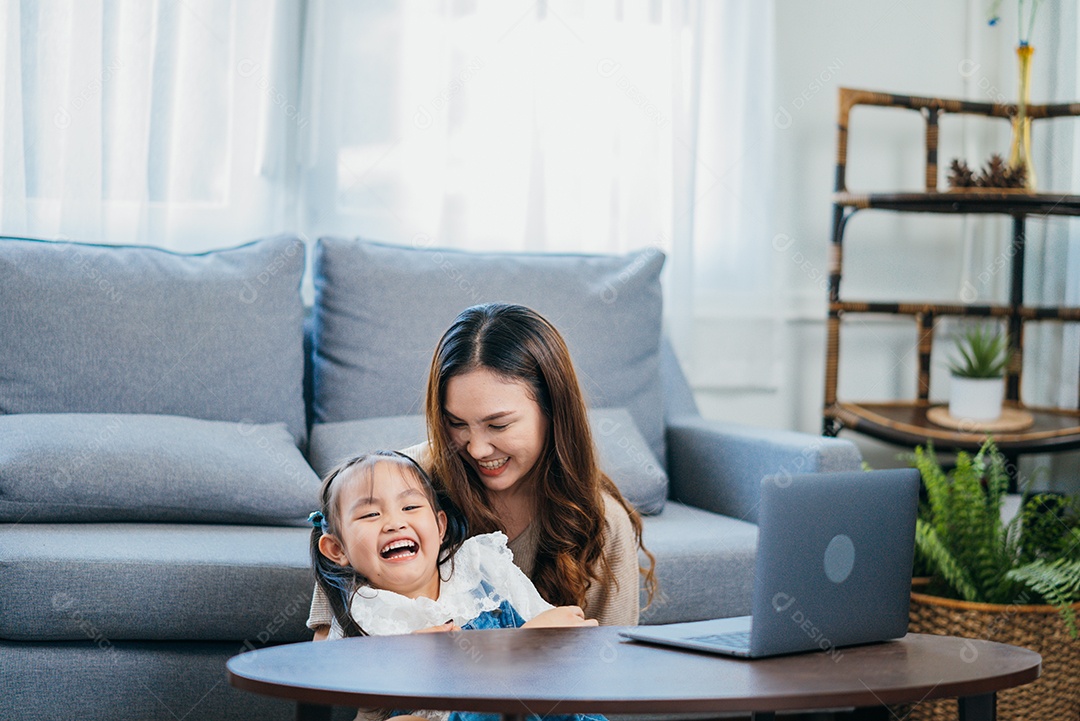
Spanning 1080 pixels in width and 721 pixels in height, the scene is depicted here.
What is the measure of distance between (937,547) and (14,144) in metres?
2.06

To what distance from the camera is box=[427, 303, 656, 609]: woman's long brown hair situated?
152 centimetres

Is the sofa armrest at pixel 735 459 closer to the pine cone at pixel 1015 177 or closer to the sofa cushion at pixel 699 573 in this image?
the sofa cushion at pixel 699 573

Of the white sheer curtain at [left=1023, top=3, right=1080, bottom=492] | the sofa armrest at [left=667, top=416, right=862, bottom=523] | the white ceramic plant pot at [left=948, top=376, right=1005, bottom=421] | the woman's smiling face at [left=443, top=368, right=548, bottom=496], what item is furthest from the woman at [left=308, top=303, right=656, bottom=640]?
the white sheer curtain at [left=1023, top=3, right=1080, bottom=492]

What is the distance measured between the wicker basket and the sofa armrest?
0.33m

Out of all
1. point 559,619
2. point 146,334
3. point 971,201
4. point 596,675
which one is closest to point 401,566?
point 559,619

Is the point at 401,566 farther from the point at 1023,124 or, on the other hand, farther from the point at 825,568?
the point at 1023,124

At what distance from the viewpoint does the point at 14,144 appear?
239 cm

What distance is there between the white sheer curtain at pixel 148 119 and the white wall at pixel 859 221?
4.08 feet

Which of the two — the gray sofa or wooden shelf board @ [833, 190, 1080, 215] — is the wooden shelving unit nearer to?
wooden shelf board @ [833, 190, 1080, 215]

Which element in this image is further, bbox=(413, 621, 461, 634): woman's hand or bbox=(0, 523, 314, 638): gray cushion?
bbox=(0, 523, 314, 638): gray cushion

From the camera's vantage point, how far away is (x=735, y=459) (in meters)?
2.31

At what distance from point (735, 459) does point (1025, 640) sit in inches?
24.9

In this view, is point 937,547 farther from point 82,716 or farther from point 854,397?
point 82,716

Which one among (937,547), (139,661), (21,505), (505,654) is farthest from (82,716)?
(937,547)
